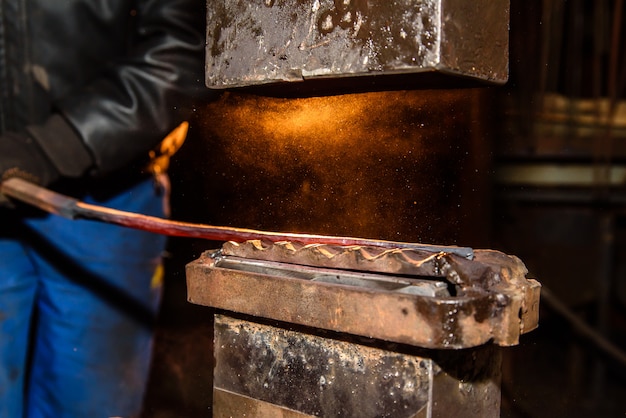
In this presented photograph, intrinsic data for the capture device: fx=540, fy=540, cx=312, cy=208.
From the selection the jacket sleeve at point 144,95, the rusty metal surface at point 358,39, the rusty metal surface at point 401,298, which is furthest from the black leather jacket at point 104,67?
the rusty metal surface at point 401,298

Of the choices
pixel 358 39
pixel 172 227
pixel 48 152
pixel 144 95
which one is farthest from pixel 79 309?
pixel 358 39

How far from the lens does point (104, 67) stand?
1.61 m


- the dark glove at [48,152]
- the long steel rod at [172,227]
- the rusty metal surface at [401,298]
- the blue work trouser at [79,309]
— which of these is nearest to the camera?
the rusty metal surface at [401,298]

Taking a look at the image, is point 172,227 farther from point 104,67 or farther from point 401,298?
point 104,67

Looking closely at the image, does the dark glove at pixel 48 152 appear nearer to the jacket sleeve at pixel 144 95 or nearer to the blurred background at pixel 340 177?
the jacket sleeve at pixel 144 95

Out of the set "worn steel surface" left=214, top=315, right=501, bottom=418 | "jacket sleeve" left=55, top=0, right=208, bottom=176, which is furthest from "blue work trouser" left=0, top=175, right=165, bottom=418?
"worn steel surface" left=214, top=315, right=501, bottom=418

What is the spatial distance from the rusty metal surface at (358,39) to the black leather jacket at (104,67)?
436 millimetres

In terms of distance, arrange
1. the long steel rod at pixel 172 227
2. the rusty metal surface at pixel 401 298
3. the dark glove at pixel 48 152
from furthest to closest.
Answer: the dark glove at pixel 48 152 < the long steel rod at pixel 172 227 < the rusty metal surface at pixel 401 298

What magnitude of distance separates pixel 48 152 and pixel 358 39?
101 cm

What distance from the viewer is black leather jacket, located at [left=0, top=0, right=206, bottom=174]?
140 centimetres

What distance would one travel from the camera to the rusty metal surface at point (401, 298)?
1.93ft

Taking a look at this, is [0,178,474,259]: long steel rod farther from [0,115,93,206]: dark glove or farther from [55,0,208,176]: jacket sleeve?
[55,0,208,176]: jacket sleeve

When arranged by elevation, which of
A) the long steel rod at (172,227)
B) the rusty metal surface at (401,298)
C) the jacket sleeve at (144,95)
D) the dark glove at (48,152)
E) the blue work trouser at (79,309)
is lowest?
the blue work trouser at (79,309)

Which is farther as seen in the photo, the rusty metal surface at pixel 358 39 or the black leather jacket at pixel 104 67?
the black leather jacket at pixel 104 67
